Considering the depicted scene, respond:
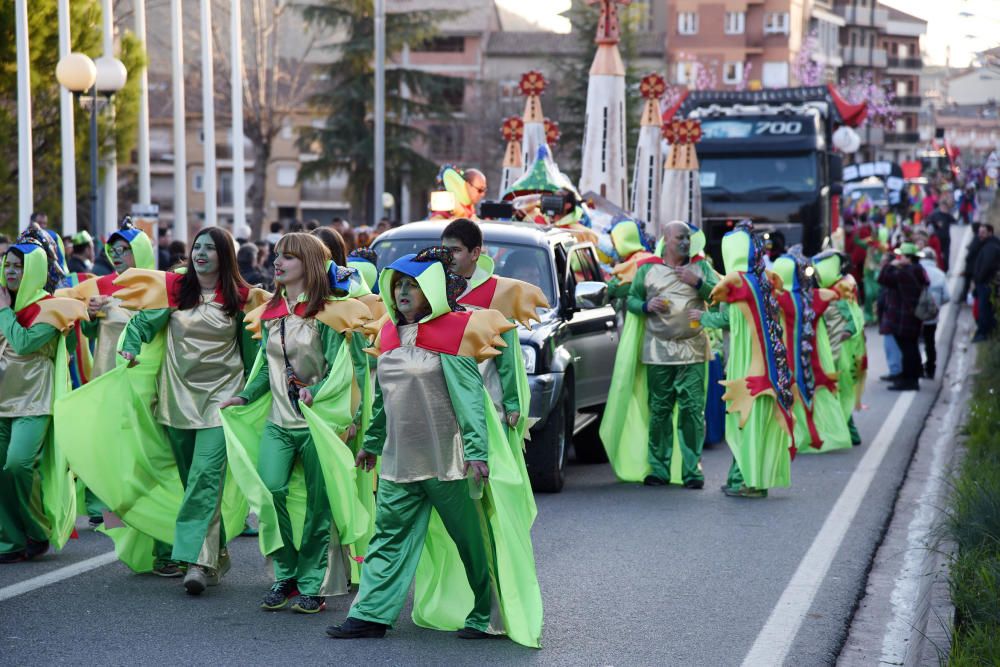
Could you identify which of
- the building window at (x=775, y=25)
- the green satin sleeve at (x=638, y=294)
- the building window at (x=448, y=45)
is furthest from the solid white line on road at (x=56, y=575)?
the building window at (x=775, y=25)

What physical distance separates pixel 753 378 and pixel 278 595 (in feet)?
15.6

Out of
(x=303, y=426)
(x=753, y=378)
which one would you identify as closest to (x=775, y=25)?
(x=753, y=378)

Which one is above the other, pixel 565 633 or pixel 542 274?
pixel 542 274

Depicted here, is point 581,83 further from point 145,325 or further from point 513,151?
point 145,325

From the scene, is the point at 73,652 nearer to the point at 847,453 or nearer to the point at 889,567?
Result: the point at 889,567

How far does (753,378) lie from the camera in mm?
11211

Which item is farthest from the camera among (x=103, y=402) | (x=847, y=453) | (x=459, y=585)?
(x=847, y=453)

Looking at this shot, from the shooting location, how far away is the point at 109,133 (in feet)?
91.3

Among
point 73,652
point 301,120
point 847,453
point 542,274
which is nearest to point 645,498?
point 542,274

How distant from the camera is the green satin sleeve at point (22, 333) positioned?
849 centimetres

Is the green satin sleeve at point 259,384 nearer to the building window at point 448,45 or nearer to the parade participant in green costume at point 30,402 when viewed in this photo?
the parade participant in green costume at point 30,402

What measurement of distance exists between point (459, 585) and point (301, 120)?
73.7 m

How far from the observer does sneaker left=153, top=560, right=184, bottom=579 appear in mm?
8289

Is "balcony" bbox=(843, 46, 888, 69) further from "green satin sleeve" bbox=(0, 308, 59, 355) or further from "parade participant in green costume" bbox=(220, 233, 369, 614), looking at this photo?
"parade participant in green costume" bbox=(220, 233, 369, 614)
